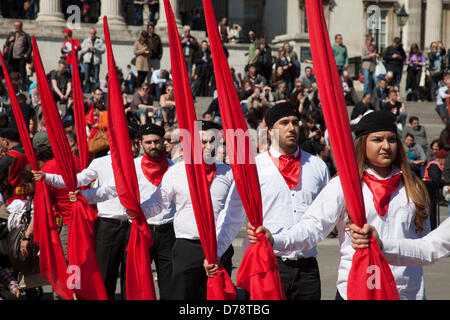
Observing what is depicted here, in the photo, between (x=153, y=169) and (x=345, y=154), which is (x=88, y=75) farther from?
(x=345, y=154)

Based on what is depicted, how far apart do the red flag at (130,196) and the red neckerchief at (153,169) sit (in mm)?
895

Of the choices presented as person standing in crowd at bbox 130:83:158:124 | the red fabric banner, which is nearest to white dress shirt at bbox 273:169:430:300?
the red fabric banner

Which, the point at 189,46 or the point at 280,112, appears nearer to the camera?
the point at 280,112

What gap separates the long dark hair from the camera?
14.2ft

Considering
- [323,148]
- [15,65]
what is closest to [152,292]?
[323,148]

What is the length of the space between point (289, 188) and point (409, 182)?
1.39 metres

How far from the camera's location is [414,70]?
74.4 ft

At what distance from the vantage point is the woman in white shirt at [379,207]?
432cm

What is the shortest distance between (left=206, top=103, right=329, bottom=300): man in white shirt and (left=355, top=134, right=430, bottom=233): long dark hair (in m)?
1.23

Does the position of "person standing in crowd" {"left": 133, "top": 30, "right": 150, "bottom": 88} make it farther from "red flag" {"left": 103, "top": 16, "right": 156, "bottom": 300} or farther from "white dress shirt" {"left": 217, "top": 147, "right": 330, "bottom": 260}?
"white dress shirt" {"left": 217, "top": 147, "right": 330, "bottom": 260}

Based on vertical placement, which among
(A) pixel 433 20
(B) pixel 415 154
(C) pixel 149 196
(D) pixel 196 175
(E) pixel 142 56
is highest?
(A) pixel 433 20

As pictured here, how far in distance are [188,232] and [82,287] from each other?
98 centimetres

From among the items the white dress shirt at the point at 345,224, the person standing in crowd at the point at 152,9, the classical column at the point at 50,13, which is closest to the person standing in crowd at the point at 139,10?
the person standing in crowd at the point at 152,9

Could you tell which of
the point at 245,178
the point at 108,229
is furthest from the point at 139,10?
the point at 245,178
